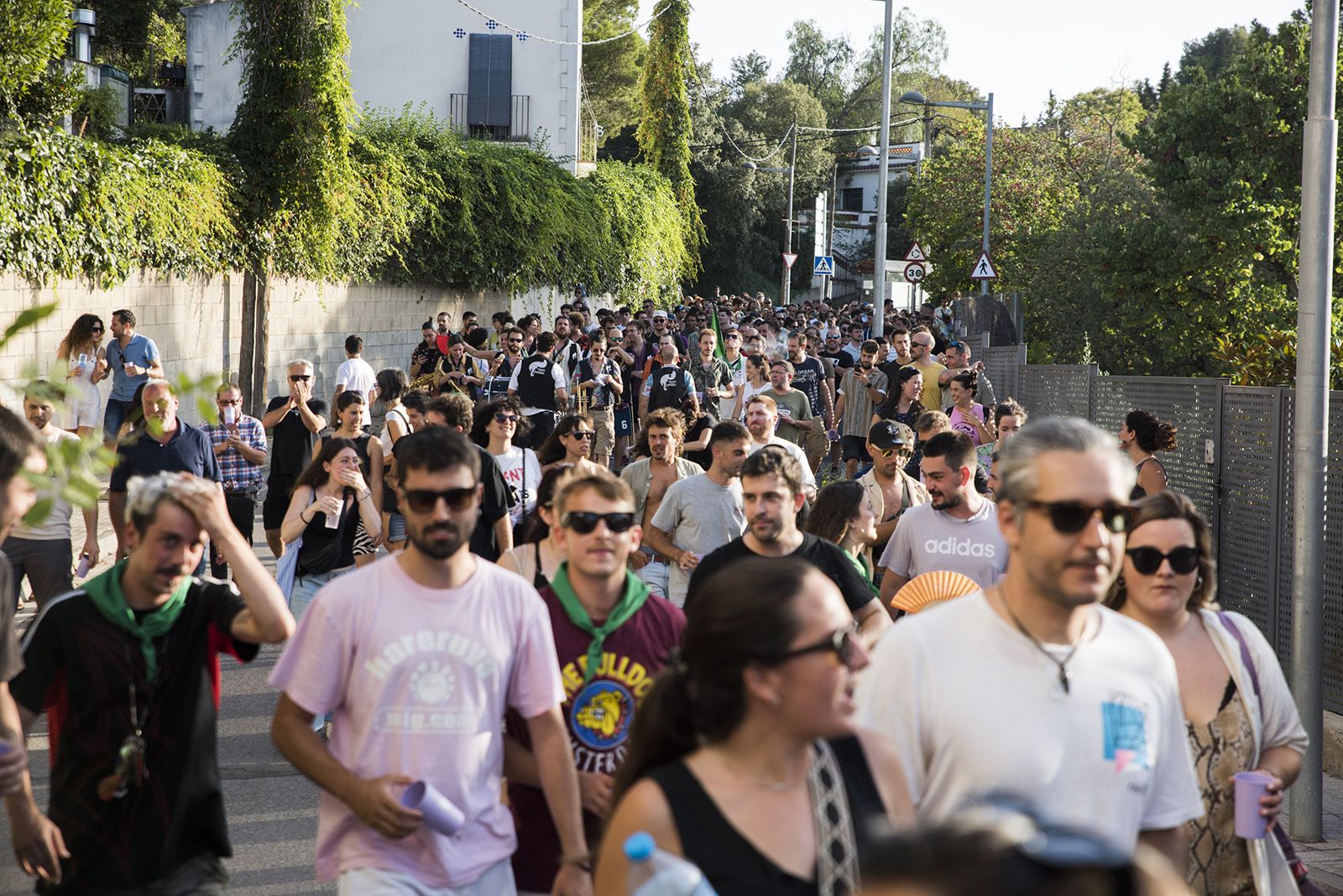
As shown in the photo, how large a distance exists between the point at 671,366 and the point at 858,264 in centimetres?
6657

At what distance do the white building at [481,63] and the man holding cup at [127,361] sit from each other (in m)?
28.9

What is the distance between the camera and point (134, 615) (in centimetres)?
412

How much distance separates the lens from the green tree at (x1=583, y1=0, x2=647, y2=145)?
67.1 m

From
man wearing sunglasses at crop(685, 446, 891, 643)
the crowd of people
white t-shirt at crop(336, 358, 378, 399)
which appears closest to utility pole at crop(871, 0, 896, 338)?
white t-shirt at crop(336, 358, 378, 399)

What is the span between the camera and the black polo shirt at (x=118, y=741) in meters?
3.95

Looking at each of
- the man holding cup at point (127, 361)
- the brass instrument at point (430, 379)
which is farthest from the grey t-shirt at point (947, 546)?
the brass instrument at point (430, 379)

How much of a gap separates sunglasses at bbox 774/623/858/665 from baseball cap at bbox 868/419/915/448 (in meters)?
5.62

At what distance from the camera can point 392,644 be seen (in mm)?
3912

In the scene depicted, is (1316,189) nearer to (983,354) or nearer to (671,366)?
(671,366)

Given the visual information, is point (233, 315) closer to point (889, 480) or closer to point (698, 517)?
point (889, 480)

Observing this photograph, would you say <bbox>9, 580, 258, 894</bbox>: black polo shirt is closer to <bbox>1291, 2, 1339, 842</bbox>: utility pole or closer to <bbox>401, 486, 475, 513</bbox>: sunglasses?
<bbox>401, 486, 475, 513</bbox>: sunglasses

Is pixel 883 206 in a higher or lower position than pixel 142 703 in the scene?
higher

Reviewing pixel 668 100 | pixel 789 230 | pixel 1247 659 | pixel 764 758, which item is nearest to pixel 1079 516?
pixel 764 758

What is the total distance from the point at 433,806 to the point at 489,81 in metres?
41.0
